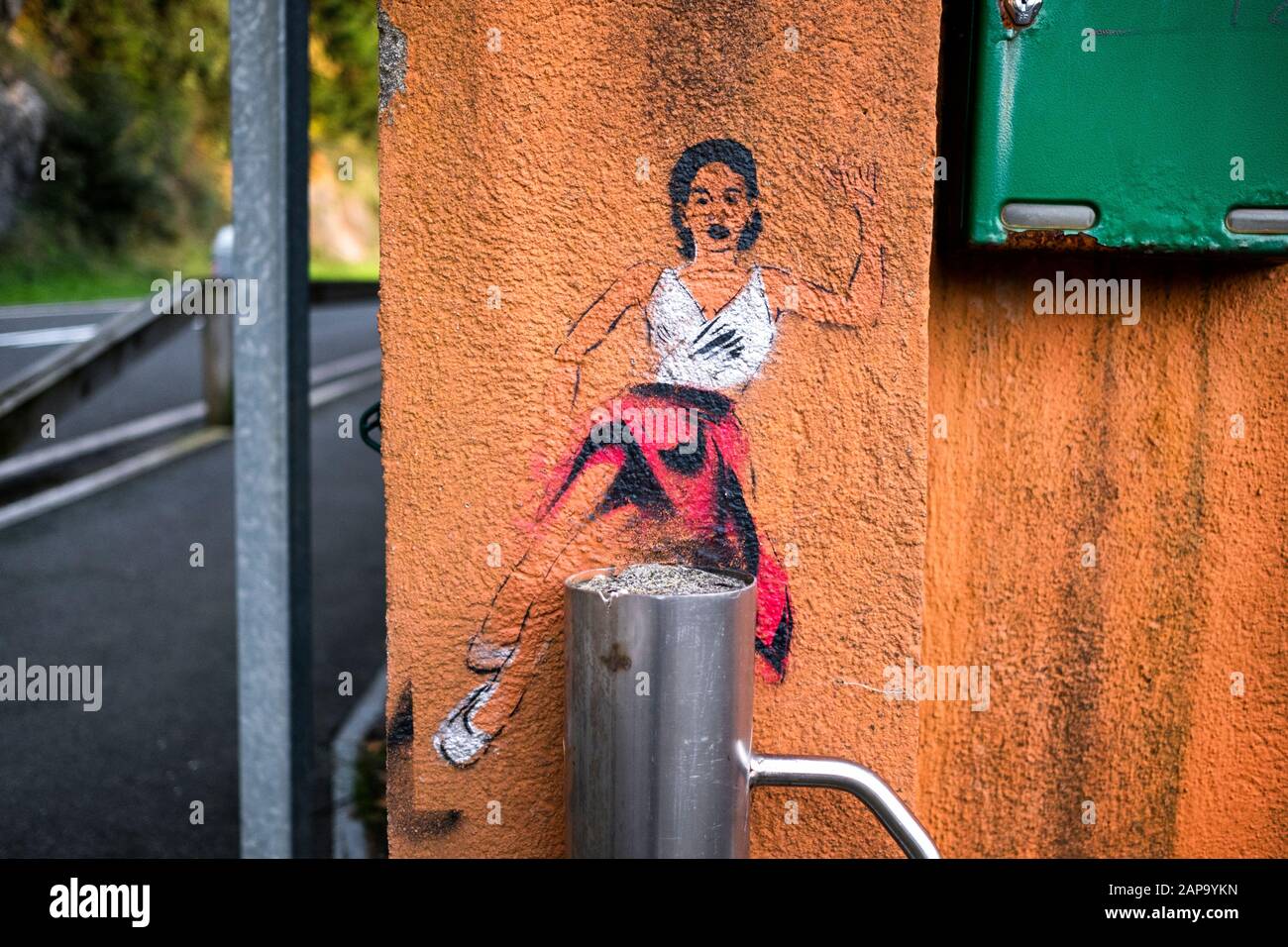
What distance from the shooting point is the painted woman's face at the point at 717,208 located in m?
1.77

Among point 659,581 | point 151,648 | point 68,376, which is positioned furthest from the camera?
point 68,376

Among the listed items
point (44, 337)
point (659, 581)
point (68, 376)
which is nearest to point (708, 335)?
point (659, 581)

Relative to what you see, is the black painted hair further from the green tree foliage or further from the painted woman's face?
the green tree foliage

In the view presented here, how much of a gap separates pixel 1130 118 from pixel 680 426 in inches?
37.8

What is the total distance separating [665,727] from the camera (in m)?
1.47

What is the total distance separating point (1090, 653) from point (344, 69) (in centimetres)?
2892

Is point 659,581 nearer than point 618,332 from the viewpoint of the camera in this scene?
Yes

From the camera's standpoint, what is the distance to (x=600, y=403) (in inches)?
71.3

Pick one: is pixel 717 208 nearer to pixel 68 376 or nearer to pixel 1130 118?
pixel 1130 118

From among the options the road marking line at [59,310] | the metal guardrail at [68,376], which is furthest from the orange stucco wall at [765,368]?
the road marking line at [59,310]

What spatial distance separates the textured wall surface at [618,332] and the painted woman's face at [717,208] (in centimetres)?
5

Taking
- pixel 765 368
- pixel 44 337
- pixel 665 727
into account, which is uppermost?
pixel 44 337

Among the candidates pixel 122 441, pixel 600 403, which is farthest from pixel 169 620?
pixel 600 403

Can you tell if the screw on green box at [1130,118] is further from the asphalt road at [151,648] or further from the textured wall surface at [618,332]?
the asphalt road at [151,648]
